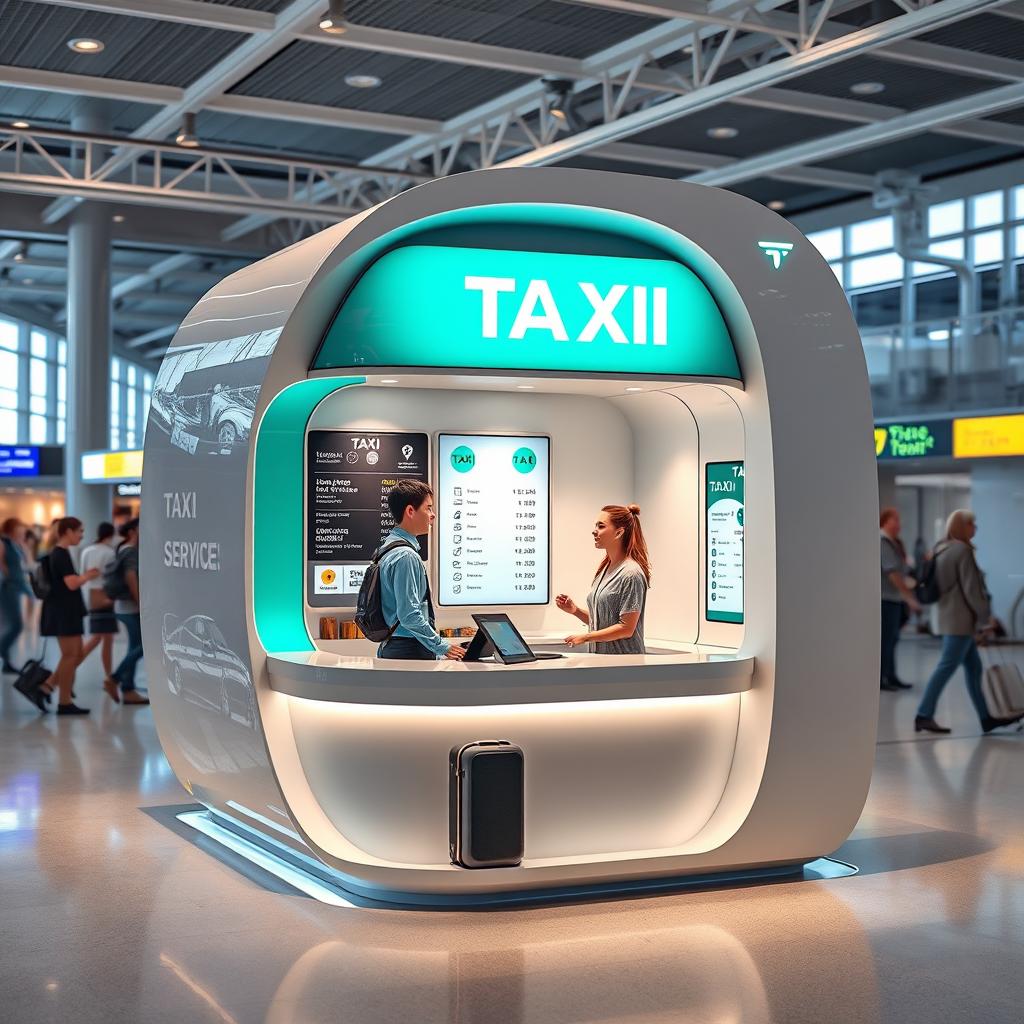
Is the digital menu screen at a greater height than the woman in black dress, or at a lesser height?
greater

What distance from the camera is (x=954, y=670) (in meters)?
9.95

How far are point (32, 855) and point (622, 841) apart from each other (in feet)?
8.37

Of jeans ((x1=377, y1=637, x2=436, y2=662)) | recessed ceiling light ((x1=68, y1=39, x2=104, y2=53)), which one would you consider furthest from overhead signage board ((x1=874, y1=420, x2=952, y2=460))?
jeans ((x1=377, y1=637, x2=436, y2=662))

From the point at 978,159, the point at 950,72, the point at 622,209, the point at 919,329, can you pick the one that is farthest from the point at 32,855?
the point at 978,159

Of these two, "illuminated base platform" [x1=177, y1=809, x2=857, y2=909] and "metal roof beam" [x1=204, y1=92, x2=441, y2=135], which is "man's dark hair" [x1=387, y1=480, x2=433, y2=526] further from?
"metal roof beam" [x1=204, y1=92, x2=441, y2=135]

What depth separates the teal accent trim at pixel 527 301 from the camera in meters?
5.74

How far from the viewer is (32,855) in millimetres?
6359

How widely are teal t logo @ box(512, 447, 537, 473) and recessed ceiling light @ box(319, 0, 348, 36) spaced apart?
456 cm

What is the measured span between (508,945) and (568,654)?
1.56 meters

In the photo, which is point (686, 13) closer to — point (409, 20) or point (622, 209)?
point (409, 20)

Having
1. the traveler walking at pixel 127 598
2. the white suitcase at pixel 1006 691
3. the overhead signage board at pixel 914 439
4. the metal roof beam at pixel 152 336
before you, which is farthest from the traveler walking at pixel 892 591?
the metal roof beam at pixel 152 336

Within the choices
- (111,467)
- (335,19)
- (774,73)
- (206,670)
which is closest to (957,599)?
(774,73)

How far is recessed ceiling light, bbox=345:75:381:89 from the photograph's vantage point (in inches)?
522

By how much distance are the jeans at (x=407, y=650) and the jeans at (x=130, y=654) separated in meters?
5.88
